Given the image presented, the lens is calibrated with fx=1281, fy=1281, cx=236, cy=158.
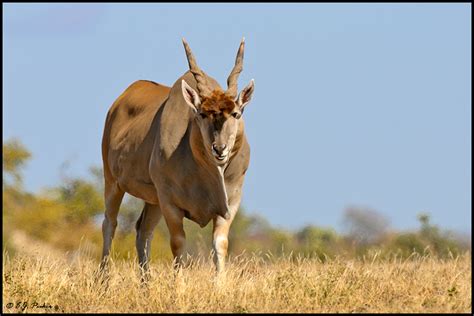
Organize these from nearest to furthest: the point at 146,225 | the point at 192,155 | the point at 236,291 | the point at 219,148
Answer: the point at 236,291 → the point at 219,148 → the point at 192,155 → the point at 146,225

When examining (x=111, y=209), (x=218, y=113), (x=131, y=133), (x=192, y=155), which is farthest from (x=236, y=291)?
(x=111, y=209)

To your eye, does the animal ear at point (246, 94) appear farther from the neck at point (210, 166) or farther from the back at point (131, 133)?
the back at point (131, 133)

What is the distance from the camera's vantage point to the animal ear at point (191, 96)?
11.7 metres

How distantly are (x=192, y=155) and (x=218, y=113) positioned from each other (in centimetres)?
95

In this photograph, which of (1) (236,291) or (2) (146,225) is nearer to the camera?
(1) (236,291)

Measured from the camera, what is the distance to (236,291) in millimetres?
10492

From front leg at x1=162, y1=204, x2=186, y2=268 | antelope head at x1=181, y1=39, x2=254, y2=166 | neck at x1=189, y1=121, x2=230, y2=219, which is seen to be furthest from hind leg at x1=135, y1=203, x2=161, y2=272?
antelope head at x1=181, y1=39, x2=254, y2=166

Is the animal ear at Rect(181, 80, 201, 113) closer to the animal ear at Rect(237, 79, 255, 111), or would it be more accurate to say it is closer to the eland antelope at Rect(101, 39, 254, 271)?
the eland antelope at Rect(101, 39, 254, 271)

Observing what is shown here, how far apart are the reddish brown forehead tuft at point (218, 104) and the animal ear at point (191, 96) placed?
113mm

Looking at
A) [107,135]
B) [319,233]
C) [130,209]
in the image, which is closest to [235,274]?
[107,135]

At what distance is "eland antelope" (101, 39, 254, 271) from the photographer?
37.9ft

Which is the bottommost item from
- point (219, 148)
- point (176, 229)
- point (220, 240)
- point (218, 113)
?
point (220, 240)

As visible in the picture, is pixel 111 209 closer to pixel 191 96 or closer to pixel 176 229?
pixel 176 229

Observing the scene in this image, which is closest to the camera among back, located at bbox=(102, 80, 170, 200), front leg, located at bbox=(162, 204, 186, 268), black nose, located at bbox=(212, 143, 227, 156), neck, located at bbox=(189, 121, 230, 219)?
black nose, located at bbox=(212, 143, 227, 156)
